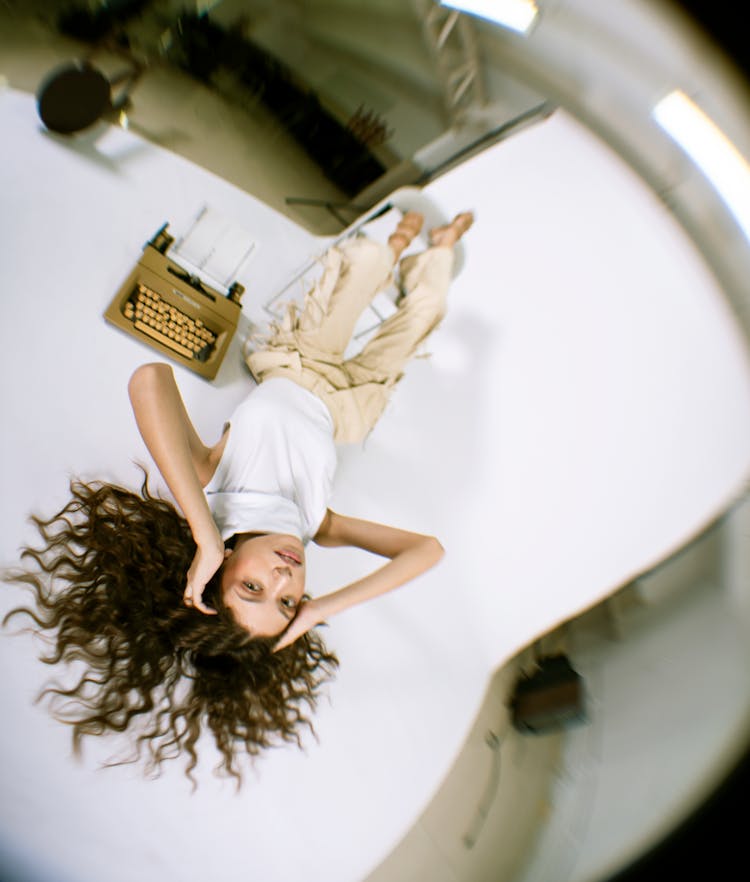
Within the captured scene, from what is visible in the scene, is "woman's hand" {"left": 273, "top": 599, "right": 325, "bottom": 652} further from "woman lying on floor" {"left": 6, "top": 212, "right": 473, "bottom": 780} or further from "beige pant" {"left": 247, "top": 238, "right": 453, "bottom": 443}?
"beige pant" {"left": 247, "top": 238, "right": 453, "bottom": 443}

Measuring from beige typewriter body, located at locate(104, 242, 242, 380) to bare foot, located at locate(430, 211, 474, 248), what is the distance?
63 cm

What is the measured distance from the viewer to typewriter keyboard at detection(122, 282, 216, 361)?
929 millimetres

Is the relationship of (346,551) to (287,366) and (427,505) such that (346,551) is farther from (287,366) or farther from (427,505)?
(287,366)

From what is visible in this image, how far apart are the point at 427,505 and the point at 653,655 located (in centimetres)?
60

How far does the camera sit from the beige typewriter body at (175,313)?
0.92 metres

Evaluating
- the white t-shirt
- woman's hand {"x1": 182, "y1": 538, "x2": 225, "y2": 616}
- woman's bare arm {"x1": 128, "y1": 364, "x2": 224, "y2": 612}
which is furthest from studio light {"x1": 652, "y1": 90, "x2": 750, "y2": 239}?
woman's hand {"x1": 182, "y1": 538, "x2": 225, "y2": 616}

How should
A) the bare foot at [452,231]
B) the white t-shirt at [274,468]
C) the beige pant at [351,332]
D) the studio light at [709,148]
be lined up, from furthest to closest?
the bare foot at [452,231] → the beige pant at [351,332] → the white t-shirt at [274,468] → the studio light at [709,148]

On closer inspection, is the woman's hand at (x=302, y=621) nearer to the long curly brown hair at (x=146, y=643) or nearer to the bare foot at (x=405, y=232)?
the long curly brown hair at (x=146, y=643)

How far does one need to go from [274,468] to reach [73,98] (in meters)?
0.87

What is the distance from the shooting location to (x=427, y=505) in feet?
3.83

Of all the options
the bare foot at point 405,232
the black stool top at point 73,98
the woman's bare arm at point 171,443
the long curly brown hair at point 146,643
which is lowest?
the long curly brown hair at point 146,643

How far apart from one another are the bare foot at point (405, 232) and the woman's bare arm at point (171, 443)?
72cm

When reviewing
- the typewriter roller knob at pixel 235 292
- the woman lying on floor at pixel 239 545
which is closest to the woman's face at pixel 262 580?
the woman lying on floor at pixel 239 545

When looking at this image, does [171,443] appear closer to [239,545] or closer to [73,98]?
[239,545]
